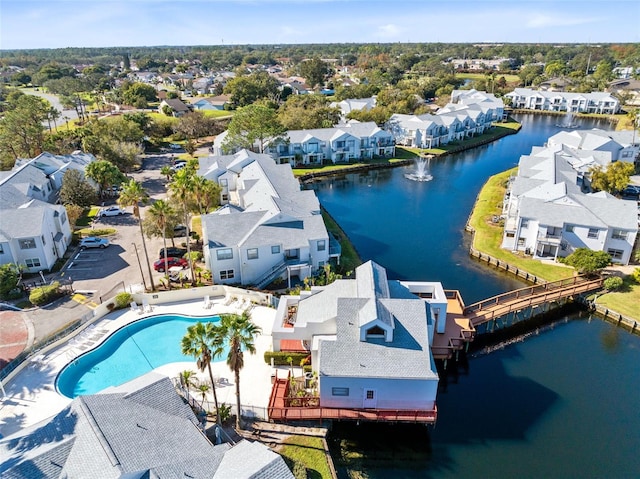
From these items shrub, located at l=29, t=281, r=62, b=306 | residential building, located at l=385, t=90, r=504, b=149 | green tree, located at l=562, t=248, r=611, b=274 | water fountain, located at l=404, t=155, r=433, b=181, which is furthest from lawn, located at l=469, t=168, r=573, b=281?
shrub, located at l=29, t=281, r=62, b=306

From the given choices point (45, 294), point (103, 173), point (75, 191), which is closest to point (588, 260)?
point (45, 294)

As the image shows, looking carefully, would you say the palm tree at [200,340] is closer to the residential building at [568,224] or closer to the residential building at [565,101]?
the residential building at [568,224]

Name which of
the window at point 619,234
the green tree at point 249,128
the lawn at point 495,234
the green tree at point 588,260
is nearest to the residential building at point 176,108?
the green tree at point 249,128

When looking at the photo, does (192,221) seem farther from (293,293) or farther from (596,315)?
(596,315)

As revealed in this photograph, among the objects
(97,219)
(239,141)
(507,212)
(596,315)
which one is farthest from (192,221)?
(596,315)

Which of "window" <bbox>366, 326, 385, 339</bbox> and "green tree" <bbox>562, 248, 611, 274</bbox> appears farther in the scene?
"green tree" <bbox>562, 248, 611, 274</bbox>

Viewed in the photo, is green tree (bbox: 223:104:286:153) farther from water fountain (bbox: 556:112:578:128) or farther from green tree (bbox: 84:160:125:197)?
water fountain (bbox: 556:112:578:128)
